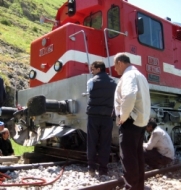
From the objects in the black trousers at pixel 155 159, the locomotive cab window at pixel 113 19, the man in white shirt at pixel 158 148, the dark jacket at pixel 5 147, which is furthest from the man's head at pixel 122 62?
the dark jacket at pixel 5 147

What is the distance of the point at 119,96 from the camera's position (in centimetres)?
375

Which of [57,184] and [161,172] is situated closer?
[57,184]

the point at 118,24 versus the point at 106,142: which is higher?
the point at 118,24

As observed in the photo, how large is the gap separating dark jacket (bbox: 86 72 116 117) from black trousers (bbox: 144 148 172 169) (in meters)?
1.39

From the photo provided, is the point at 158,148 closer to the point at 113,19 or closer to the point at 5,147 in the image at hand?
the point at 113,19

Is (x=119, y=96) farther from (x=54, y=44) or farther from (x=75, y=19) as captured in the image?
(x=75, y=19)

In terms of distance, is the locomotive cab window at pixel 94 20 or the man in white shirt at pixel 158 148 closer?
the man in white shirt at pixel 158 148

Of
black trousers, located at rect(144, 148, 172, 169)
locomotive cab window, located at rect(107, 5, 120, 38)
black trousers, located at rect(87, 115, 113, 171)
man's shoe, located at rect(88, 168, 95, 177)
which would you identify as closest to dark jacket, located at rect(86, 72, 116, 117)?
black trousers, located at rect(87, 115, 113, 171)

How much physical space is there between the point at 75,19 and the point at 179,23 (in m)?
3.15

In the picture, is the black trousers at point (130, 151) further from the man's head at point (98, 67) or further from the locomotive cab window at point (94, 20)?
the locomotive cab window at point (94, 20)

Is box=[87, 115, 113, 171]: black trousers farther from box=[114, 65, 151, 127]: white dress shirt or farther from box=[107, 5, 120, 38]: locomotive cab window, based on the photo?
box=[107, 5, 120, 38]: locomotive cab window

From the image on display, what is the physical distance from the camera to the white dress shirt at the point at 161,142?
5.50m

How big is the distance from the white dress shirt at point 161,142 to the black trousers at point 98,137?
111 cm

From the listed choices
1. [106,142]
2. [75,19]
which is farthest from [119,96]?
[75,19]
